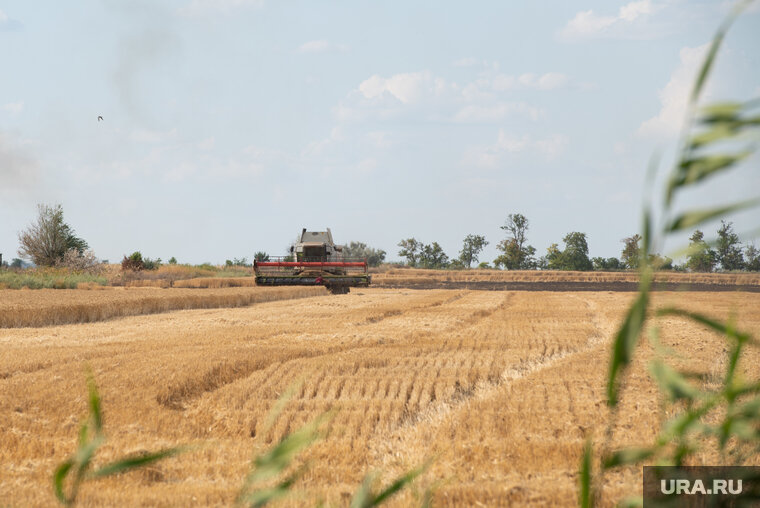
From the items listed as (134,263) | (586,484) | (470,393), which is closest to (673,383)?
(586,484)

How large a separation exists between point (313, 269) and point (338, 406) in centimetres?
2886

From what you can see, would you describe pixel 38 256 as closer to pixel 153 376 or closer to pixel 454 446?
pixel 153 376

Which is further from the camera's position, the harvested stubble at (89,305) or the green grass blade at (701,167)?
the harvested stubble at (89,305)

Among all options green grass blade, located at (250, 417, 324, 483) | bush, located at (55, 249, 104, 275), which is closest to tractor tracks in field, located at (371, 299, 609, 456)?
green grass blade, located at (250, 417, 324, 483)

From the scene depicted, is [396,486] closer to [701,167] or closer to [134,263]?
[701,167]

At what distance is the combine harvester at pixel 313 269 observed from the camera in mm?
38031

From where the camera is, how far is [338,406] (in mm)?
9609

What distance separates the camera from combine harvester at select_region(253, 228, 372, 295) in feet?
125

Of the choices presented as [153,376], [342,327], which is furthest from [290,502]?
[342,327]

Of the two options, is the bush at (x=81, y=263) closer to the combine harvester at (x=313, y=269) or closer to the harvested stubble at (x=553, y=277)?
the combine harvester at (x=313, y=269)

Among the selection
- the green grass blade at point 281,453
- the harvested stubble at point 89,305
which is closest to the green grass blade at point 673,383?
the green grass blade at point 281,453

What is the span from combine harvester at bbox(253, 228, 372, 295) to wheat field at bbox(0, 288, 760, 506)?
19.4 meters

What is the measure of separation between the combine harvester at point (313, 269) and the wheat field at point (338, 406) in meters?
19.4

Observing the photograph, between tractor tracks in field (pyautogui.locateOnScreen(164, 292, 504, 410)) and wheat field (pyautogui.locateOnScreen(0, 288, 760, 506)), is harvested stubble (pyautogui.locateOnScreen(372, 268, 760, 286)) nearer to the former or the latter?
tractor tracks in field (pyautogui.locateOnScreen(164, 292, 504, 410))
